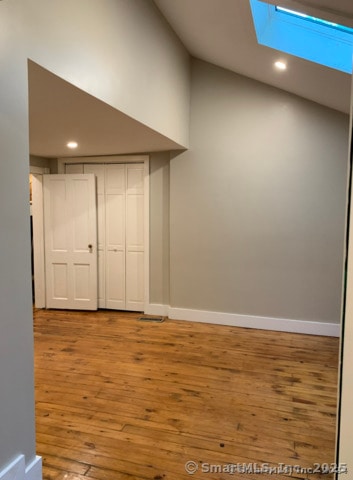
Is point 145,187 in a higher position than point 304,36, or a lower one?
lower

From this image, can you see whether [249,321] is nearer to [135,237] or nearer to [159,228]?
[159,228]

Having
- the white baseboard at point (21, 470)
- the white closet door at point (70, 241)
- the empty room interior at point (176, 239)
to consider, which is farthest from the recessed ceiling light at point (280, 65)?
the white baseboard at point (21, 470)

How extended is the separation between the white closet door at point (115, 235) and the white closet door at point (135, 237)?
0.08 meters

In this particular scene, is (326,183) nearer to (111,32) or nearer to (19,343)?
(111,32)

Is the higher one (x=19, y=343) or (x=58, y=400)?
(x=19, y=343)

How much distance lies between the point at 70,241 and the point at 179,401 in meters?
3.17

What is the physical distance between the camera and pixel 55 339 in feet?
13.4

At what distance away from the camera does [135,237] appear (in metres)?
5.05

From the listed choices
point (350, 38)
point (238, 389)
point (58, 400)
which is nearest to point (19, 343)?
point (58, 400)

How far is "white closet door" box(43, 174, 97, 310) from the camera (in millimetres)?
5062

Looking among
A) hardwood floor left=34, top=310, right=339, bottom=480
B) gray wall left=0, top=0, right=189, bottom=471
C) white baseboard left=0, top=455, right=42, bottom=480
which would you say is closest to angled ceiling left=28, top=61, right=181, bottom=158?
gray wall left=0, top=0, right=189, bottom=471

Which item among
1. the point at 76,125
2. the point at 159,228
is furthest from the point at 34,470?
the point at 159,228

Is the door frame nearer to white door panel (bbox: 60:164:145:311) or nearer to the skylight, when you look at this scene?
white door panel (bbox: 60:164:145:311)

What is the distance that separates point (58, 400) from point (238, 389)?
4.99 ft
